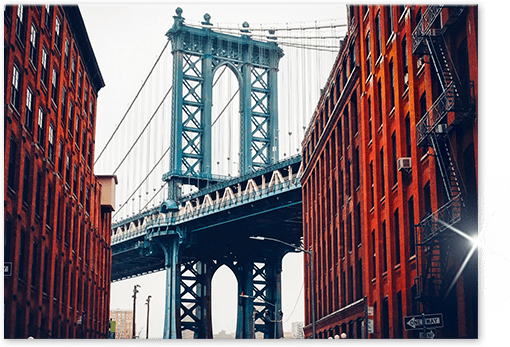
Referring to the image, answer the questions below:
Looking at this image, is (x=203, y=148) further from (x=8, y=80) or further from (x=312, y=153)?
(x=8, y=80)

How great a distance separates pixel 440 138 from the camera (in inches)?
1436

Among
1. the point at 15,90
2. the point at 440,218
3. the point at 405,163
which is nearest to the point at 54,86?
the point at 15,90

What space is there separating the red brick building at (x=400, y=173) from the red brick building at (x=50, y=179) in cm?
1825

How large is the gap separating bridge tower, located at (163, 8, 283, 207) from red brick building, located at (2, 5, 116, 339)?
4623 cm

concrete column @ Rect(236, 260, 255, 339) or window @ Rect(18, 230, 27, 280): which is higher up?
concrete column @ Rect(236, 260, 255, 339)

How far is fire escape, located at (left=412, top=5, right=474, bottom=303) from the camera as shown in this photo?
34500 millimetres

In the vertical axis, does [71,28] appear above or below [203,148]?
below

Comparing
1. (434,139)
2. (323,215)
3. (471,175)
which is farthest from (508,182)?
(323,215)

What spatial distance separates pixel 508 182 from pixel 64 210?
33.9 m

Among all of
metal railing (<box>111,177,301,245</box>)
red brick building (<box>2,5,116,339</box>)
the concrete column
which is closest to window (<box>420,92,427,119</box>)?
red brick building (<box>2,5,116,339</box>)

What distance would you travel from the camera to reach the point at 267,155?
130 m

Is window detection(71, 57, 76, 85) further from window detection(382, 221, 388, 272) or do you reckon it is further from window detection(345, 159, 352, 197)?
window detection(382, 221, 388, 272)

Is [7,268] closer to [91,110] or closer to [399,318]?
[399,318]

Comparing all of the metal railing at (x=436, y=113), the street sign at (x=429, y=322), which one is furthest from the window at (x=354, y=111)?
the street sign at (x=429, y=322)
